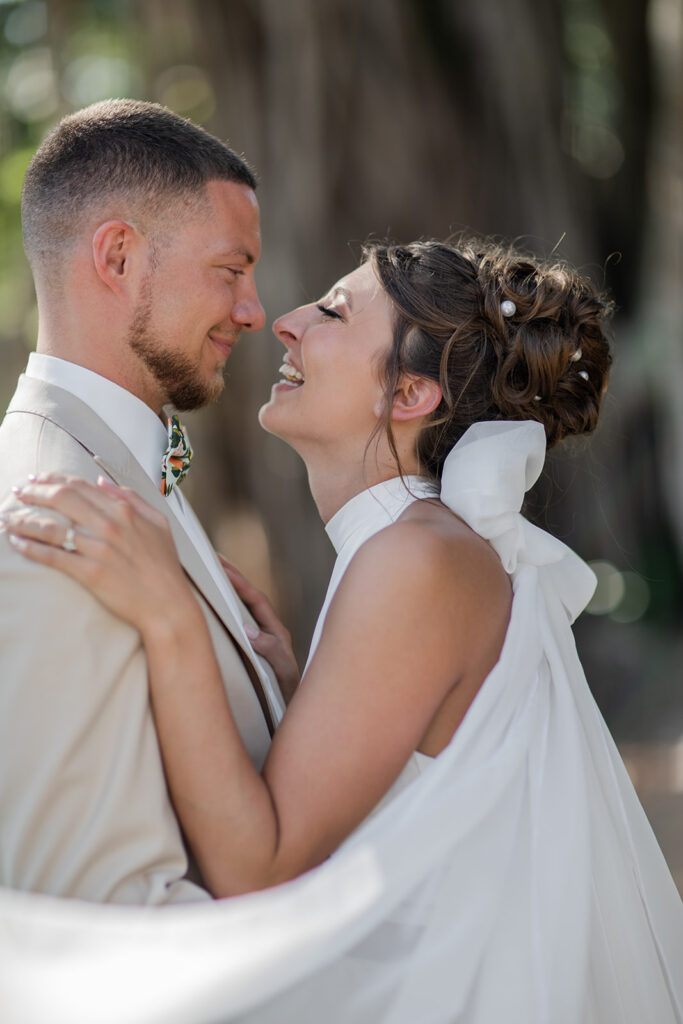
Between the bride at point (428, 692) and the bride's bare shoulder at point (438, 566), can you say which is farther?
the bride's bare shoulder at point (438, 566)

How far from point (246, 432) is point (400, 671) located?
16.9 ft

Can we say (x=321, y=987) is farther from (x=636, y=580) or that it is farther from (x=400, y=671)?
(x=636, y=580)

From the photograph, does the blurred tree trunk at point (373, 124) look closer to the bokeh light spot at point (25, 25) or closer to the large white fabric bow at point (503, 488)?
the large white fabric bow at point (503, 488)

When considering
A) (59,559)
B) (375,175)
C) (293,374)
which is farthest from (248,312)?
(375,175)

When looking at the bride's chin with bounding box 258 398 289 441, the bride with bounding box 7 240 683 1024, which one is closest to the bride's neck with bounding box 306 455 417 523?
the bride with bounding box 7 240 683 1024

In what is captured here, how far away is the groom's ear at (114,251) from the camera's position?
7.68 ft

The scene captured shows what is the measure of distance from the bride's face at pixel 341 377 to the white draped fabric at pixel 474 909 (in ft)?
0.97

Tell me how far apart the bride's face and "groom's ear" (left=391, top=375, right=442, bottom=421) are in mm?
47

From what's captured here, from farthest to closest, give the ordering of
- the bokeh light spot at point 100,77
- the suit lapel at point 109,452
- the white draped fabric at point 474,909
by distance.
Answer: the bokeh light spot at point 100,77 → the suit lapel at point 109,452 → the white draped fabric at point 474,909

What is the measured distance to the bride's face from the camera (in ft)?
8.56

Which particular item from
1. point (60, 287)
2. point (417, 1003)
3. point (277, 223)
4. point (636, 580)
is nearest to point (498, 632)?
point (417, 1003)

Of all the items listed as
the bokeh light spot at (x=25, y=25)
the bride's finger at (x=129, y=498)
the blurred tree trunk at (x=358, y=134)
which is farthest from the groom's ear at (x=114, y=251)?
the bokeh light spot at (x=25, y=25)

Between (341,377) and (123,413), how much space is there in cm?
60

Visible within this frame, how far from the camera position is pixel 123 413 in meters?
2.30
